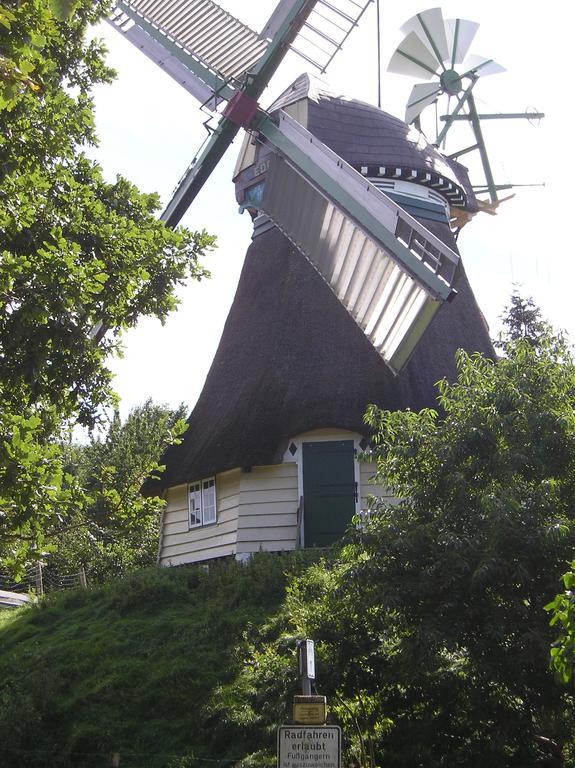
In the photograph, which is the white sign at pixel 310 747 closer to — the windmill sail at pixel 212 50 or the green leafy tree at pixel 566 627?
the green leafy tree at pixel 566 627

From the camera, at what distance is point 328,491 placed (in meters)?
16.3

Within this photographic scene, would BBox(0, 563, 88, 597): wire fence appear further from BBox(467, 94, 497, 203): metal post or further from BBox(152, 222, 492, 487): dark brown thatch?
BBox(467, 94, 497, 203): metal post

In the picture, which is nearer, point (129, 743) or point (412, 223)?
point (129, 743)

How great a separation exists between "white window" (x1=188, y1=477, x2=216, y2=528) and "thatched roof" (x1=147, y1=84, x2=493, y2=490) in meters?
0.45

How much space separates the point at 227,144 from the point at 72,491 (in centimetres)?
1301

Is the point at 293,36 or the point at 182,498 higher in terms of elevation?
the point at 293,36

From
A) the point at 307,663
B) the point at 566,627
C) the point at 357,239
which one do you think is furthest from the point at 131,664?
the point at 566,627

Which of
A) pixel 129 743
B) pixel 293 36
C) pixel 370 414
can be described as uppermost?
pixel 293 36

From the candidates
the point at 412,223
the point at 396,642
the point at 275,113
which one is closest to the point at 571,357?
the point at 396,642

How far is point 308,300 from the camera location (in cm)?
1831

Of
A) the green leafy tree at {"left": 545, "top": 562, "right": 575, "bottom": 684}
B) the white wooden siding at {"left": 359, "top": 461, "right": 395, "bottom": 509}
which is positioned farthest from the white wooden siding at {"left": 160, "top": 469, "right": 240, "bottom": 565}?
the green leafy tree at {"left": 545, "top": 562, "right": 575, "bottom": 684}

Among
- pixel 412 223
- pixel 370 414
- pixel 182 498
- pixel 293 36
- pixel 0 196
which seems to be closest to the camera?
pixel 0 196

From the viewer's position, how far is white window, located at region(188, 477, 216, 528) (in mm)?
17422

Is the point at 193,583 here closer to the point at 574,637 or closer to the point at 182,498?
the point at 182,498
